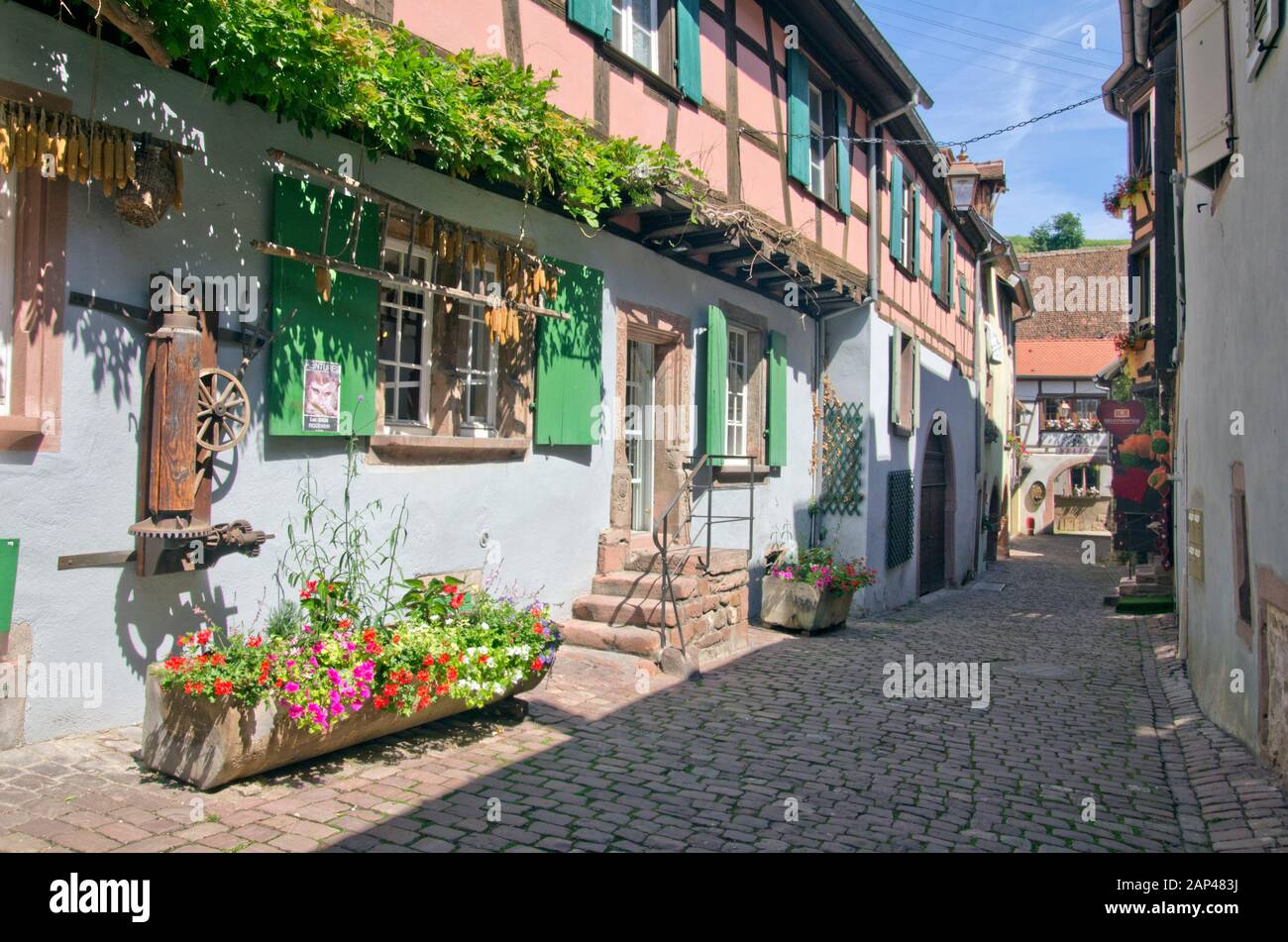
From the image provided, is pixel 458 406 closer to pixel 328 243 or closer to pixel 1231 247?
pixel 328 243

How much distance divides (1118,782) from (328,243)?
5157 millimetres

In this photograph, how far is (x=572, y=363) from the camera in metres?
7.41

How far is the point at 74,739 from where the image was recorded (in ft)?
14.3

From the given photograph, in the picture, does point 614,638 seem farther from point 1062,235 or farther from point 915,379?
point 1062,235

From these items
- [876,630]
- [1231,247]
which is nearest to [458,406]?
[1231,247]

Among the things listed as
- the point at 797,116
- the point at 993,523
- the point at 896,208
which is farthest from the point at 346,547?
the point at 993,523

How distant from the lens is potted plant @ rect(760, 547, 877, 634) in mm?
9766

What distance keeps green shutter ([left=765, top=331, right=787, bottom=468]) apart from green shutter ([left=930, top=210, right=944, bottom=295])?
6.36 metres

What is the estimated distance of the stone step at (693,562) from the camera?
7.80 metres

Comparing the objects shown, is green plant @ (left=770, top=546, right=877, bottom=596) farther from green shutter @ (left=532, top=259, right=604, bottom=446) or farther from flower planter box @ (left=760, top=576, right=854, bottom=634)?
green shutter @ (left=532, top=259, right=604, bottom=446)

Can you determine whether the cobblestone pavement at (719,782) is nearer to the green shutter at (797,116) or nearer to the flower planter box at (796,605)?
the flower planter box at (796,605)

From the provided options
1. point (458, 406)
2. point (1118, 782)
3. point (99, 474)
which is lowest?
point (1118, 782)

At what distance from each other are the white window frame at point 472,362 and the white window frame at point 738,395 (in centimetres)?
391

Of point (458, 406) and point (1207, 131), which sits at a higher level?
point (1207, 131)
